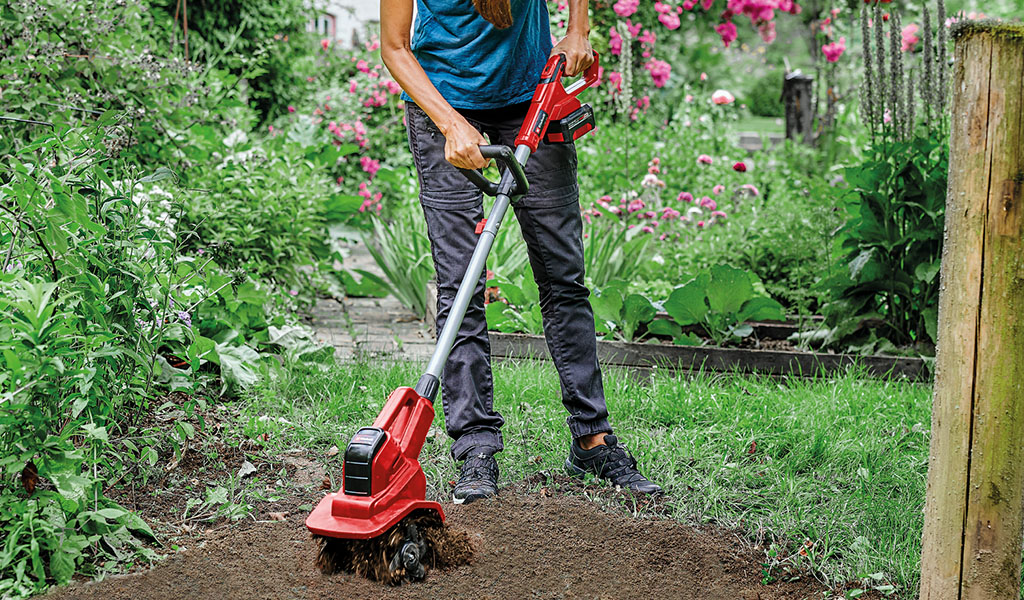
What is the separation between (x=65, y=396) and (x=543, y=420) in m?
1.51

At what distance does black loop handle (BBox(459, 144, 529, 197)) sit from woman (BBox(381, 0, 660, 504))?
0.88ft

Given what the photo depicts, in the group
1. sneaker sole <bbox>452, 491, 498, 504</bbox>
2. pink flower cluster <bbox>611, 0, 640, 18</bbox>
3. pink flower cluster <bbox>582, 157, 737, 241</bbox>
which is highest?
pink flower cluster <bbox>611, 0, 640, 18</bbox>

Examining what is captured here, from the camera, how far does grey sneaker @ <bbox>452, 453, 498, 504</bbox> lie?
8.06 feet

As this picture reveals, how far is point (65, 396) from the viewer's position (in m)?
2.06

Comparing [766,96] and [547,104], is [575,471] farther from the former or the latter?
[766,96]

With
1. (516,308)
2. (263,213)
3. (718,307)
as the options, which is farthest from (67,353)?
(718,307)

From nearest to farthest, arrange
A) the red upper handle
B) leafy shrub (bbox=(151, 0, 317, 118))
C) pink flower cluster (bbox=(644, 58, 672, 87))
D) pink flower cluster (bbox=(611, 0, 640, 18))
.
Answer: the red upper handle → pink flower cluster (bbox=(611, 0, 640, 18)) → pink flower cluster (bbox=(644, 58, 672, 87)) → leafy shrub (bbox=(151, 0, 317, 118))

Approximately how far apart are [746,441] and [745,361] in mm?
832

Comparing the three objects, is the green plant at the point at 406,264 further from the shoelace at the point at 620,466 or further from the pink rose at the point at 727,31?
the pink rose at the point at 727,31

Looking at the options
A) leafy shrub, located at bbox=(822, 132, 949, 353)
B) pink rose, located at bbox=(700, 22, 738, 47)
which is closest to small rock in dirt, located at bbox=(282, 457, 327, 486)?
leafy shrub, located at bbox=(822, 132, 949, 353)

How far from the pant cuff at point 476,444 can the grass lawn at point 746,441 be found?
0.10 metres

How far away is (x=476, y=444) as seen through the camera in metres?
2.60

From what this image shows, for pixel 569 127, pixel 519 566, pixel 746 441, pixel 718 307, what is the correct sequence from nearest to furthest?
pixel 519 566, pixel 569 127, pixel 746 441, pixel 718 307

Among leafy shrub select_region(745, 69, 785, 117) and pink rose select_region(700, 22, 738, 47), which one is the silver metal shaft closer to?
pink rose select_region(700, 22, 738, 47)
